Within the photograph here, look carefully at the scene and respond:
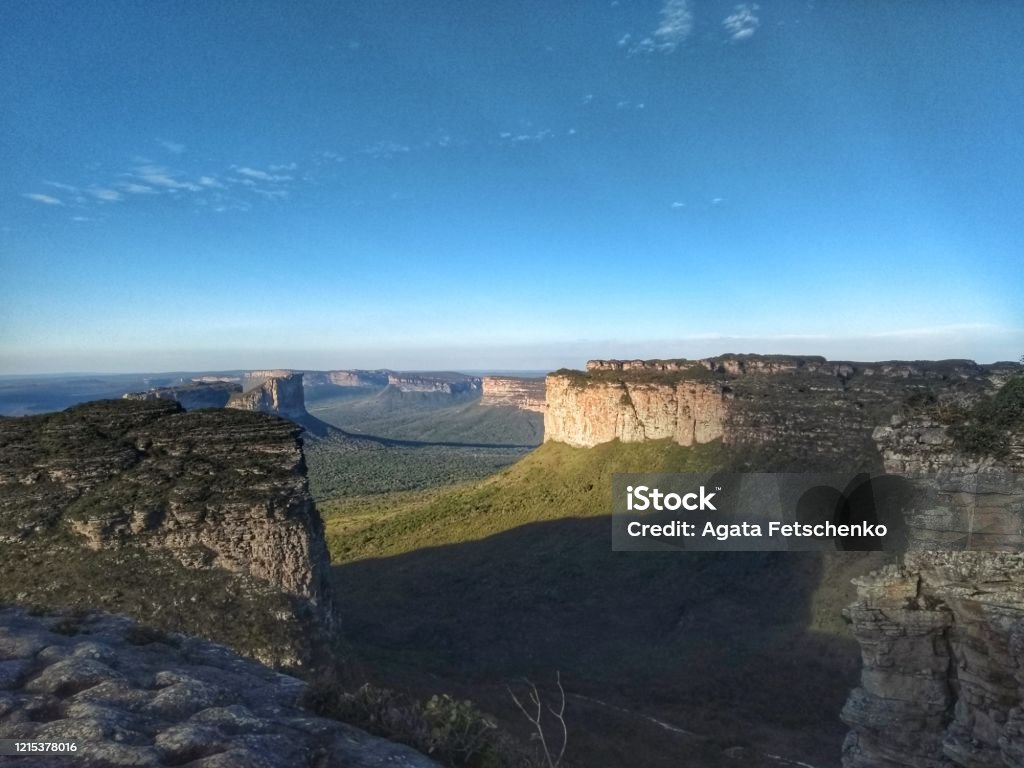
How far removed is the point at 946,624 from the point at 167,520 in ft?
71.4

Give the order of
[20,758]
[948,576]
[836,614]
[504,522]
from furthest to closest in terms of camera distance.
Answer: [504,522], [836,614], [948,576], [20,758]

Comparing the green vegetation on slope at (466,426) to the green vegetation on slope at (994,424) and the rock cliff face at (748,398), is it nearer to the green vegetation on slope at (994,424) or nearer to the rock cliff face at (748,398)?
the rock cliff face at (748,398)

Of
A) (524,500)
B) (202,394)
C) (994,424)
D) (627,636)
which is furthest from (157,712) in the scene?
(202,394)

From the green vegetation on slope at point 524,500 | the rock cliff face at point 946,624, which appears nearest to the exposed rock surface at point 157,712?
the rock cliff face at point 946,624

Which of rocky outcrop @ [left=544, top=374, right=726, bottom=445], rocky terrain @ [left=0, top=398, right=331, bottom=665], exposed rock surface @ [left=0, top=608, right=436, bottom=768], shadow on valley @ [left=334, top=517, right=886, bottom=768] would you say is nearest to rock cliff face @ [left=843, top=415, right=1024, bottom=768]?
shadow on valley @ [left=334, top=517, right=886, bottom=768]

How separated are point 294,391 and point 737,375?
350 ft

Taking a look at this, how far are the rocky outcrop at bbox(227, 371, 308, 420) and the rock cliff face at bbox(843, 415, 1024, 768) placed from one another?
107463 mm

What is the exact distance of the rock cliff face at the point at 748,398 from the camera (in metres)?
37.2

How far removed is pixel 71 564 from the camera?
18.5m

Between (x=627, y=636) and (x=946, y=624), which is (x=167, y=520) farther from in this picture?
(x=627, y=636)

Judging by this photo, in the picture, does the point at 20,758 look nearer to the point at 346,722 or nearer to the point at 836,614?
the point at 346,722

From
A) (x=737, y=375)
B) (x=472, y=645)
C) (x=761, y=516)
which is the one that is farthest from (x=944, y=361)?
(x=472, y=645)

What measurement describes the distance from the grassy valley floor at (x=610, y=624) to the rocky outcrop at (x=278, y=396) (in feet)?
235

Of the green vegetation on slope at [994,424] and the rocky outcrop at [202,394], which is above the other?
the green vegetation on slope at [994,424]
